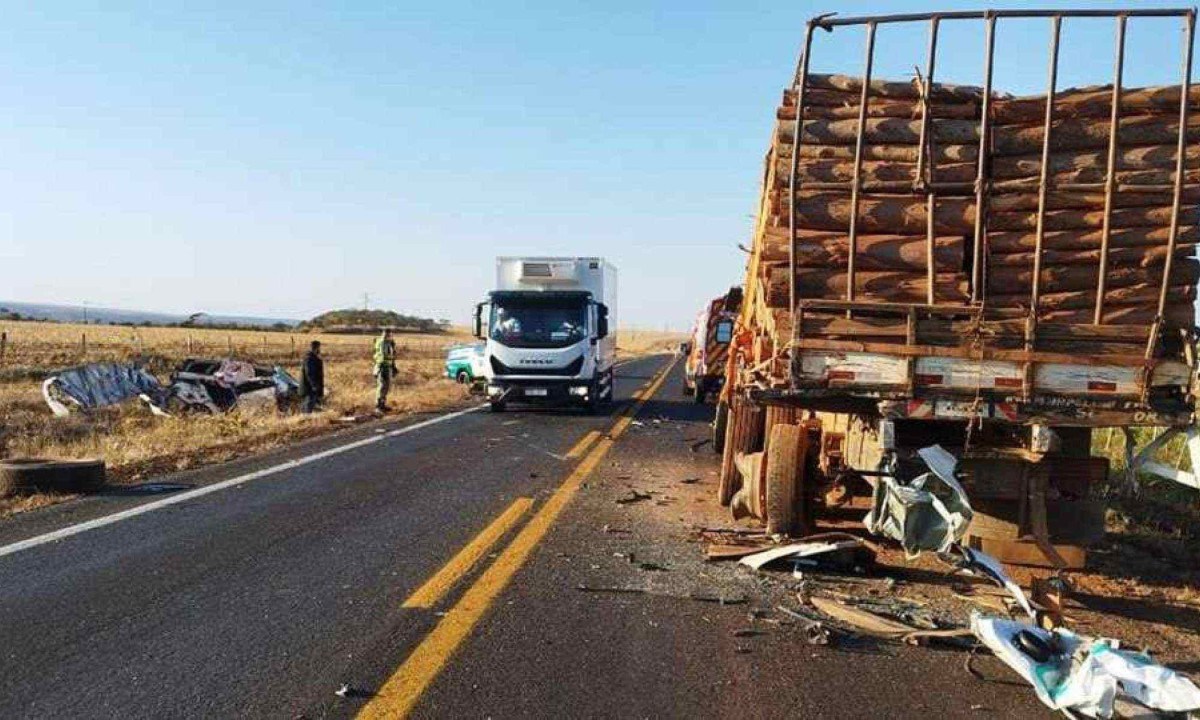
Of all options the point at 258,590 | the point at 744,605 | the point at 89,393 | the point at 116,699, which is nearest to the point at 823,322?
the point at 744,605

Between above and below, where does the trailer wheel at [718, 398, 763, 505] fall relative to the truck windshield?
below

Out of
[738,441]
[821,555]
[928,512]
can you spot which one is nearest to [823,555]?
[821,555]

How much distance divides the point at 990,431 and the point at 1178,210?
1800mm

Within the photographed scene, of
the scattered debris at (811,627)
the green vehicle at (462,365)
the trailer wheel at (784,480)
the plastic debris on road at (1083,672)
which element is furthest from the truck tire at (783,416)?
the green vehicle at (462,365)

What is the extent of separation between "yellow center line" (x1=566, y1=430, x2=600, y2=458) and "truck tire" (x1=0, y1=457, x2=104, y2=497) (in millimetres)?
5655

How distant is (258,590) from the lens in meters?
6.08

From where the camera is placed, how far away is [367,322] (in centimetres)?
13562

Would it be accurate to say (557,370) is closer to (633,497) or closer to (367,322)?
(633,497)

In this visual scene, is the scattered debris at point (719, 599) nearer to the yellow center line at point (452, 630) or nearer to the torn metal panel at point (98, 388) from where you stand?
the yellow center line at point (452, 630)

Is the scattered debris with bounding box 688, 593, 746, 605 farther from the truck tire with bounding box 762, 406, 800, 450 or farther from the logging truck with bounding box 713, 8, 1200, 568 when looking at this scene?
the truck tire with bounding box 762, 406, 800, 450

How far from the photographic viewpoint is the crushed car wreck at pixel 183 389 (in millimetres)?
20781

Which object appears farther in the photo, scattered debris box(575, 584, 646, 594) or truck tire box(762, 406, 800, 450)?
truck tire box(762, 406, 800, 450)

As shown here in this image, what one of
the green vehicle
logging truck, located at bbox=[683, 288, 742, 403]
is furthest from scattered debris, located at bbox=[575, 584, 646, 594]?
the green vehicle

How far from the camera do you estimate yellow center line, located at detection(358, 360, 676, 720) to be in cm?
425
